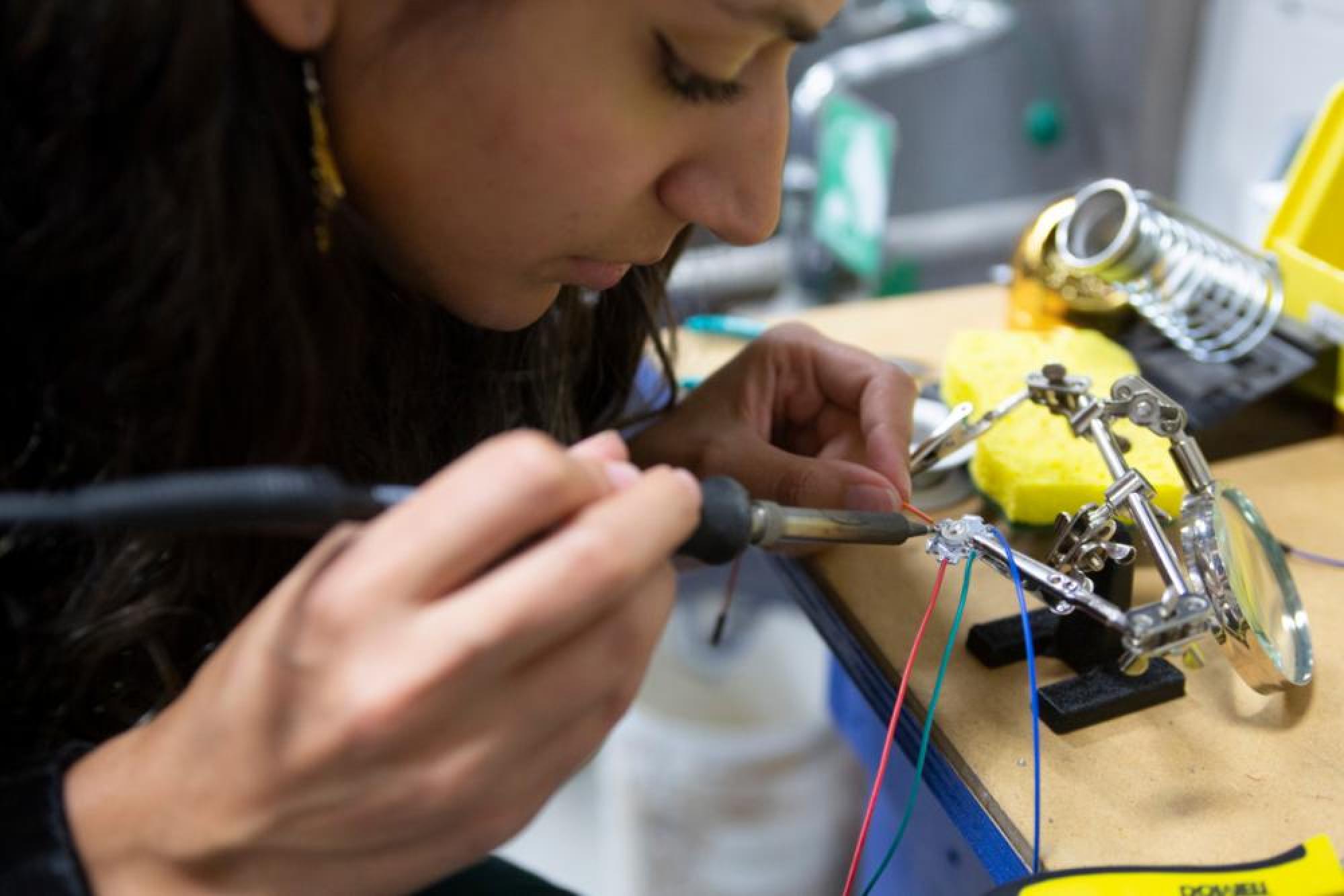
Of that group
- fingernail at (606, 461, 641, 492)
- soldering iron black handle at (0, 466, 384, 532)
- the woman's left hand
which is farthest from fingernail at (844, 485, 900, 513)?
soldering iron black handle at (0, 466, 384, 532)

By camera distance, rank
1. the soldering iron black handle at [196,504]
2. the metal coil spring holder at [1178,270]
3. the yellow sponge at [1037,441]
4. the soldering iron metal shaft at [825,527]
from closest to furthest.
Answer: the soldering iron black handle at [196,504] < the soldering iron metal shaft at [825,527] < the yellow sponge at [1037,441] < the metal coil spring holder at [1178,270]

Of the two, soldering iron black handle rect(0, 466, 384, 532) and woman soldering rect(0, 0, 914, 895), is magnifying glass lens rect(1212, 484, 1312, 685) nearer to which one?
woman soldering rect(0, 0, 914, 895)

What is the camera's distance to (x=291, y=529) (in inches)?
16.8

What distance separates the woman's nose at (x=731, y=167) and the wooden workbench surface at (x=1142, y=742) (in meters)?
0.24

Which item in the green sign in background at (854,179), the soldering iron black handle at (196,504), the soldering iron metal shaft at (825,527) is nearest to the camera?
the soldering iron black handle at (196,504)

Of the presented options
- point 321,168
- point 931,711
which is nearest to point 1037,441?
point 931,711

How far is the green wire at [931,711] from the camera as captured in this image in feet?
1.85

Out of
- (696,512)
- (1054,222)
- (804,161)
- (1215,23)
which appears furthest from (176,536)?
(1215,23)

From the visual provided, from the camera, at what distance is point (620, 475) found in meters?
0.45

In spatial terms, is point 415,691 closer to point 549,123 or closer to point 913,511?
point 549,123

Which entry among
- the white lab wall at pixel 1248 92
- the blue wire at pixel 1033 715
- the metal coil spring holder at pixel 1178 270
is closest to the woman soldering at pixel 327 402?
the blue wire at pixel 1033 715

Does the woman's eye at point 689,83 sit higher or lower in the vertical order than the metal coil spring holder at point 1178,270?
higher

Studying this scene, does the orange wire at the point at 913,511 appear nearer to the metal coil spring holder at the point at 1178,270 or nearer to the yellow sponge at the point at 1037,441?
the yellow sponge at the point at 1037,441

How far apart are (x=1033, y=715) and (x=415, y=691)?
1.09ft
